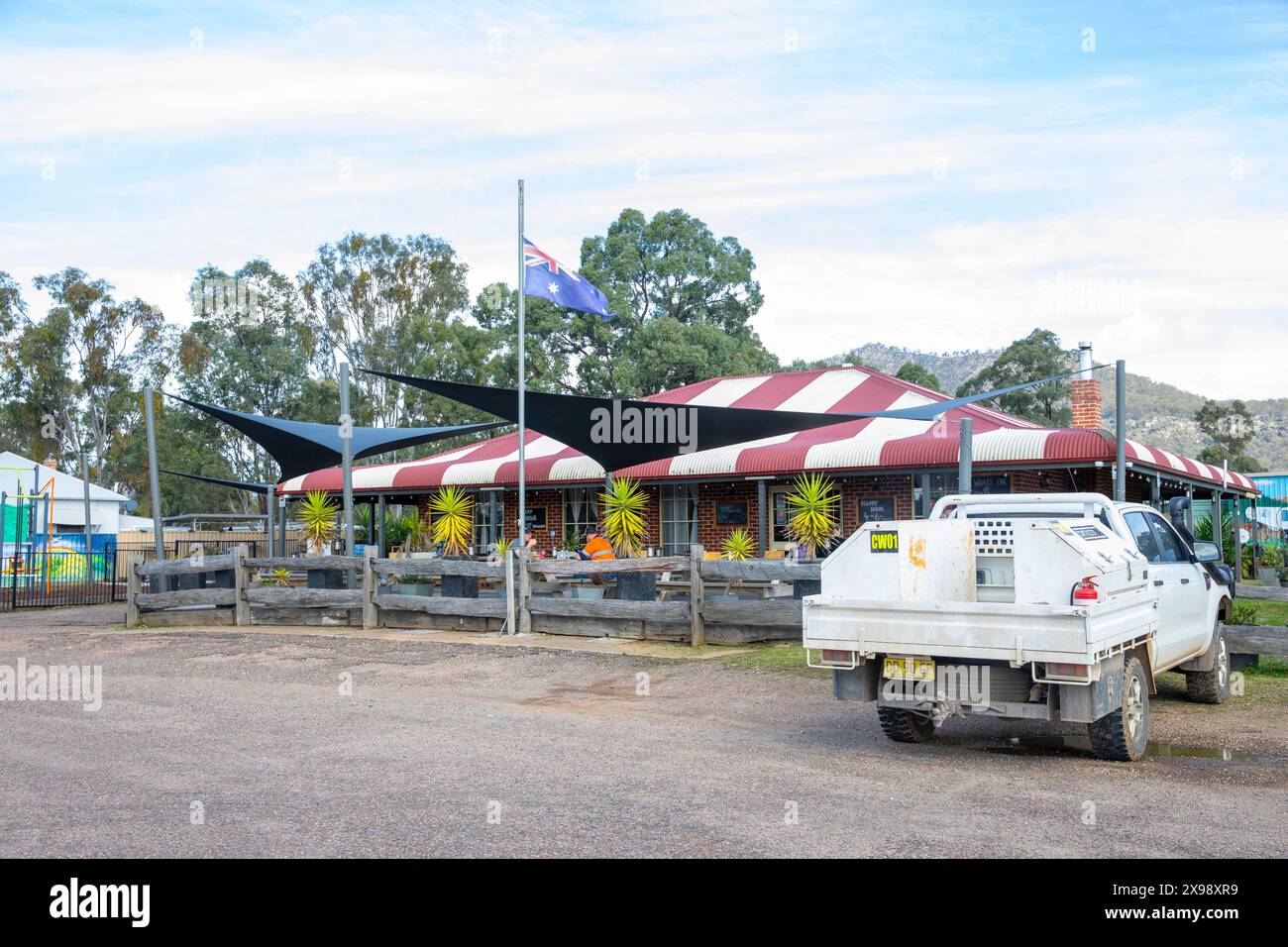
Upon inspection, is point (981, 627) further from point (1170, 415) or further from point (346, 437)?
point (1170, 415)

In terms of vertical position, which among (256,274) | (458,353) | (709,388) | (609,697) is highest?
(256,274)

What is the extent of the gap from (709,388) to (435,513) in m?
6.57

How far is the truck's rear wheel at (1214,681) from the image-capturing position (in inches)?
351

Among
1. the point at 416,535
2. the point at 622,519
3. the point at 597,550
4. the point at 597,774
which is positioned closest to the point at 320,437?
the point at 622,519

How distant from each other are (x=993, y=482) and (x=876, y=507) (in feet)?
6.88

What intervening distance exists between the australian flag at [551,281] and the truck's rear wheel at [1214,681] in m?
9.15

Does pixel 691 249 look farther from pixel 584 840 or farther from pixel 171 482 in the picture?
pixel 584 840

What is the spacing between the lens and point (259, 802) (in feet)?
19.6

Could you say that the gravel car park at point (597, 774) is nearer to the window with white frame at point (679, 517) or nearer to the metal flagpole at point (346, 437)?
the metal flagpole at point (346, 437)

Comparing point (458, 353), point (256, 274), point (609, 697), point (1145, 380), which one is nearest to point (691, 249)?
point (458, 353)

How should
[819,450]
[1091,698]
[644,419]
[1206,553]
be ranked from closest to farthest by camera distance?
[1091,698] < [1206,553] < [644,419] < [819,450]

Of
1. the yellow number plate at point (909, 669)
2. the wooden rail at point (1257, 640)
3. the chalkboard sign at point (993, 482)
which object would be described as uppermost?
the chalkboard sign at point (993, 482)

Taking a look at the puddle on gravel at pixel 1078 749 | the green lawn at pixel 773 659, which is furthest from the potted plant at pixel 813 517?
the puddle on gravel at pixel 1078 749

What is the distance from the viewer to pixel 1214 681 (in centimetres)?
891
